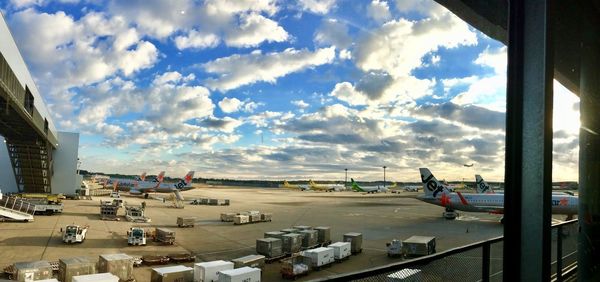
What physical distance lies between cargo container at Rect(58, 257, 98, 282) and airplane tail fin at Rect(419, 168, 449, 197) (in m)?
43.5

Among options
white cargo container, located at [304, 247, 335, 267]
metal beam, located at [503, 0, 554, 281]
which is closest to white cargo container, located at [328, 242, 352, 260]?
white cargo container, located at [304, 247, 335, 267]

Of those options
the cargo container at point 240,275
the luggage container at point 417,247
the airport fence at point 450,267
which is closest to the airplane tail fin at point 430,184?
the luggage container at point 417,247

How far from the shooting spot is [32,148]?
226 ft

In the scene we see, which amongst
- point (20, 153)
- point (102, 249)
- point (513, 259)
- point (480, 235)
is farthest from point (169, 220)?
point (513, 259)

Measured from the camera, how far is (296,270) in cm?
2166

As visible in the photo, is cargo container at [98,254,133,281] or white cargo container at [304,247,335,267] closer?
cargo container at [98,254,133,281]

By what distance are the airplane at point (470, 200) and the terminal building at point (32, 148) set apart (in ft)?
154

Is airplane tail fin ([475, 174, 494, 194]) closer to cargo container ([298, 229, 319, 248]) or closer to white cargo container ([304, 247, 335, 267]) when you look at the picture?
cargo container ([298, 229, 319, 248])

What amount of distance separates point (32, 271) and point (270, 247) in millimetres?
12837

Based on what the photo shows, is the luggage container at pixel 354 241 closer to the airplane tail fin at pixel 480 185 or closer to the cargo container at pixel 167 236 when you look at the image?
the cargo container at pixel 167 236

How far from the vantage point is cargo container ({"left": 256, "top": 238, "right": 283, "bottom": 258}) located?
26.5 metres

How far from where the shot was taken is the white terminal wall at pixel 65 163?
77.2 m

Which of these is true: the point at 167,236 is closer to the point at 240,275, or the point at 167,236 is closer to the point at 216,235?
the point at 216,235

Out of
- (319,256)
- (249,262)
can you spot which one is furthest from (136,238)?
(319,256)
